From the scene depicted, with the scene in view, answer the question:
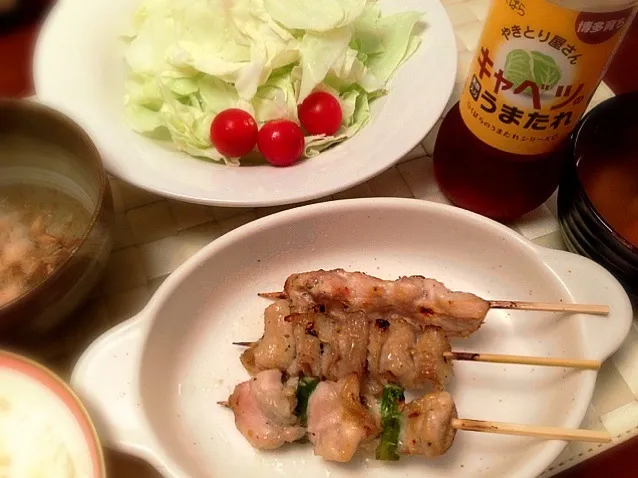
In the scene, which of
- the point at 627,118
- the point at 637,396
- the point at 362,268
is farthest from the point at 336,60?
the point at 637,396

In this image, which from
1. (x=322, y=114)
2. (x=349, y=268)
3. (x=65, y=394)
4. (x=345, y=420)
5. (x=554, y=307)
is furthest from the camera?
(x=322, y=114)

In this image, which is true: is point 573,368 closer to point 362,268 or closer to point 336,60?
point 362,268

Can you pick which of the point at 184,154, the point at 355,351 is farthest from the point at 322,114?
the point at 355,351

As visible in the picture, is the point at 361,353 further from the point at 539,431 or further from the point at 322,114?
the point at 322,114

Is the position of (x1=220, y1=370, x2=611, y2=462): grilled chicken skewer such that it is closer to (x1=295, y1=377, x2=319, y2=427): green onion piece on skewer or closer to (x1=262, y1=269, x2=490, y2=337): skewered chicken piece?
(x1=295, y1=377, x2=319, y2=427): green onion piece on skewer

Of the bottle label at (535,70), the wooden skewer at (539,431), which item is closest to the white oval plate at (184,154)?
the bottle label at (535,70)

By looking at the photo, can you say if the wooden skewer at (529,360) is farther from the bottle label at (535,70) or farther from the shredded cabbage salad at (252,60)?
the shredded cabbage salad at (252,60)

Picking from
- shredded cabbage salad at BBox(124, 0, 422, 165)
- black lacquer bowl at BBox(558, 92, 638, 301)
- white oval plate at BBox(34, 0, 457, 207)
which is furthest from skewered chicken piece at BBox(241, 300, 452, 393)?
Result: shredded cabbage salad at BBox(124, 0, 422, 165)
